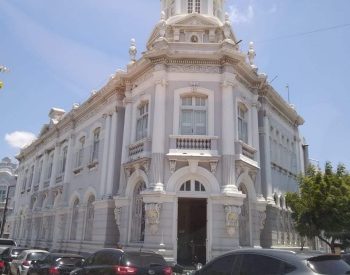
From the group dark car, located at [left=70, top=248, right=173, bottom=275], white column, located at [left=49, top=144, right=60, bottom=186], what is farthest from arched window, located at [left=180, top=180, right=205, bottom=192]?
white column, located at [left=49, top=144, right=60, bottom=186]

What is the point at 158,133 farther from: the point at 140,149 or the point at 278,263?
the point at 278,263

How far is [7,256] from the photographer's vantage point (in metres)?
20.4

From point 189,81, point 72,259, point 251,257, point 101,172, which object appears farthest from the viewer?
point 101,172

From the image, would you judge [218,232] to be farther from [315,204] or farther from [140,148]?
[140,148]

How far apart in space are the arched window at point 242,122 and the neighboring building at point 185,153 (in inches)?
2.2

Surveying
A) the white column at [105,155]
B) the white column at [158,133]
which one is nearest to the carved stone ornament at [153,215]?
the white column at [158,133]

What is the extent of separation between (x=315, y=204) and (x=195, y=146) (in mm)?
5903

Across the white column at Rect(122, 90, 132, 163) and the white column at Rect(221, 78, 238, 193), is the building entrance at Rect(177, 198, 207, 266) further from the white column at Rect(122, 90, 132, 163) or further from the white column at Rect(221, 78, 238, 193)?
the white column at Rect(122, 90, 132, 163)

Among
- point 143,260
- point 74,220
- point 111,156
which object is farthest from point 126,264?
point 74,220

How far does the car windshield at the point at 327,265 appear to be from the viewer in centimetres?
616

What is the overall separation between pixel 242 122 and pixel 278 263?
14508mm

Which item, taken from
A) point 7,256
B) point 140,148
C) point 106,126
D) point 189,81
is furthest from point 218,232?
point 7,256

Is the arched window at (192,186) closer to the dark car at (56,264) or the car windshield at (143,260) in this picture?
the dark car at (56,264)

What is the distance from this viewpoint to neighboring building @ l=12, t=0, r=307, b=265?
695 inches
